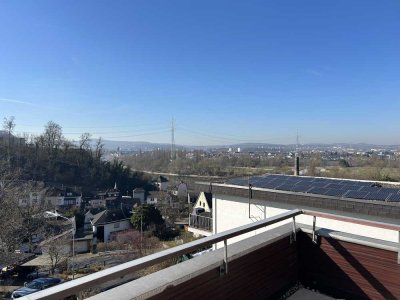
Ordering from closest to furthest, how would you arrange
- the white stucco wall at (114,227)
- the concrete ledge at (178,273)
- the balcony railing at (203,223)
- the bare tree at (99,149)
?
the concrete ledge at (178,273), the balcony railing at (203,223), the white stucco wall at (114,227), the bare tree at (99,149)

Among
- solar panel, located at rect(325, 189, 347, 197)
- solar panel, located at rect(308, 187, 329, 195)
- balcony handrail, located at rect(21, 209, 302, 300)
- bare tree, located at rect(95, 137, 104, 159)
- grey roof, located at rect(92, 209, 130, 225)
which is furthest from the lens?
bare tree, located at rect(95, 137, 104, 159)

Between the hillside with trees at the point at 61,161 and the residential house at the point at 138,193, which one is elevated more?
the hillside with trees at the point at 61,161

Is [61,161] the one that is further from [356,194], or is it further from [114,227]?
[356,194]

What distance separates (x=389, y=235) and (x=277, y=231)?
2.78 m

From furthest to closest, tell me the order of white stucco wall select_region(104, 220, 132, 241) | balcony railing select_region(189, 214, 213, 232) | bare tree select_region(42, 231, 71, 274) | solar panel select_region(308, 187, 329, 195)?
white stucco wall select_region(104, 220, 132, 241) → bare tree select_region(42, 231, 71, 274) → balcony railing select_region(189, 214, 213, 232) → solar panel select_region(308, 187, 329, 195)

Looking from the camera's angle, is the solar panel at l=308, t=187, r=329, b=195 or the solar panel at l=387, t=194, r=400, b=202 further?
the solar panel at l=308, t=187, r=329, b=195

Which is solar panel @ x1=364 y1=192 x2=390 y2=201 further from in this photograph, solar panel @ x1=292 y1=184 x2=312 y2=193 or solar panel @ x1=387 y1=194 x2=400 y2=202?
solar panel @ x1=292 y1=184 x2=312 y2=193

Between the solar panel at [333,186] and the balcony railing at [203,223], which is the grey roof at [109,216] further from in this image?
the solar panel at [333,186]

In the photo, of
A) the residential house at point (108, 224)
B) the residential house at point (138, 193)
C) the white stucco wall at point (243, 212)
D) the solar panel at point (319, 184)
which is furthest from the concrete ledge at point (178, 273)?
the residential house at point (138, 193)

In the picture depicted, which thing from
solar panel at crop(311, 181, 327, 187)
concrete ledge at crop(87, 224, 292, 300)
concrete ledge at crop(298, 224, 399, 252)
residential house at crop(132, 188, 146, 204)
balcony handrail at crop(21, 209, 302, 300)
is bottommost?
residential house at crop(132, 188, 146, 204)

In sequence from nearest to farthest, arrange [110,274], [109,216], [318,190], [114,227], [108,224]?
[110,274], [318,190], [108,224], [114,227], [109,216]

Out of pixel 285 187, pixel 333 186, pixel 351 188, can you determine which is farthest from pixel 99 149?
pixel 351 188

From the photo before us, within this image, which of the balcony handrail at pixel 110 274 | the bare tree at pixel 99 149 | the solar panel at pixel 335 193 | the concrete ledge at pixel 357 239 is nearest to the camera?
the balcony handrail at pixel 110 274

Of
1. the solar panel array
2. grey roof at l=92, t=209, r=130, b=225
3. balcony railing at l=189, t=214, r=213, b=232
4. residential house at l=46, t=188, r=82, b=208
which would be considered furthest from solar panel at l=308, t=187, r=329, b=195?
residential house at l=46, t=188, r=82, b=208
